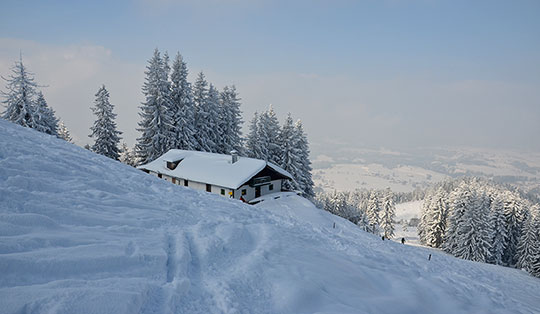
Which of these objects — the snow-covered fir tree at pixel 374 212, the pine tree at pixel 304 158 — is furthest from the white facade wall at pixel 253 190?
the snow-covered fir tree at pixel 374 212

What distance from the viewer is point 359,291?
260 inches

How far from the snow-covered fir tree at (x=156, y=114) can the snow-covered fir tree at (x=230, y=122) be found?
26.7 ft

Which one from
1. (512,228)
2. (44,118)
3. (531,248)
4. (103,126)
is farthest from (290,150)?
(512,228)

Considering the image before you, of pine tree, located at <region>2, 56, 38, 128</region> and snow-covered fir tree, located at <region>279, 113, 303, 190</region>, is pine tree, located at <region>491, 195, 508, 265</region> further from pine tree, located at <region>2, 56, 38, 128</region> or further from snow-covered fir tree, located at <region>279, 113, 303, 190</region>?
pine tree, located at <region>2, 56, 38, 128</region>

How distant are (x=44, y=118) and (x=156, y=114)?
1198 centimetres

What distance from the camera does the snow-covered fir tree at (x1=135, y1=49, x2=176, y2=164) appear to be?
37031 millimetres

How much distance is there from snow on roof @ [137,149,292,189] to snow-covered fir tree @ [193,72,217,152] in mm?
8025

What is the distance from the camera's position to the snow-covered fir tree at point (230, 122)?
4294 cm

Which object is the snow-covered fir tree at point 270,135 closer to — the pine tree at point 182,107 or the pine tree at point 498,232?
the pine tree at point 182,107

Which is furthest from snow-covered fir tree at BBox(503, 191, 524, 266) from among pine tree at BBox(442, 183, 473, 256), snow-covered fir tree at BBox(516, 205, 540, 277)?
pine tree at BBox(442, 183, 473, 256)

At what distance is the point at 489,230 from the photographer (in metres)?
41.0

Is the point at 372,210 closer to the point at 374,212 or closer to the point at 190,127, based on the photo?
the point at 374,212

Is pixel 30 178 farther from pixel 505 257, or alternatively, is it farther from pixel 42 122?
pixel 505 257

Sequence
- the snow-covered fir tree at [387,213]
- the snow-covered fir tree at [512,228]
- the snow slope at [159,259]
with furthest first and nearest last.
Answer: the snow-covered fir tree at [387,213] → the snow-covered fir tree at [512,228] → the snow slope at [159,259]
